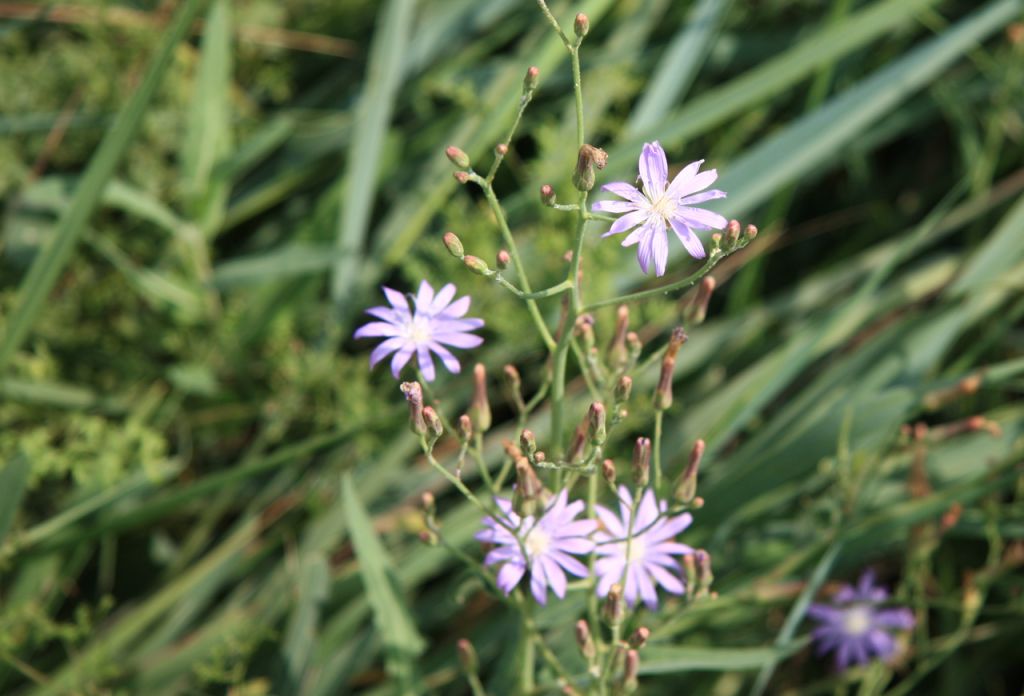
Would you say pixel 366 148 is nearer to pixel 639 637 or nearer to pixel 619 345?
pixel 619 345

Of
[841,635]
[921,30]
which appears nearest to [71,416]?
[841,635]

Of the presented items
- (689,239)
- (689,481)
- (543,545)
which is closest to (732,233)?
(689,239)

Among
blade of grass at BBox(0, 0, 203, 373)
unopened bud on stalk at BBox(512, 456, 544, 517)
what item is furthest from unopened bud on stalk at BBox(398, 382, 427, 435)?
blade of grass at BBox(0, 0, 203, 373)

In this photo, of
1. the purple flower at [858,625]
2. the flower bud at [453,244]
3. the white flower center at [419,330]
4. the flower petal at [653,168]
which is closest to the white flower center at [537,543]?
the white flower center at [419,330]

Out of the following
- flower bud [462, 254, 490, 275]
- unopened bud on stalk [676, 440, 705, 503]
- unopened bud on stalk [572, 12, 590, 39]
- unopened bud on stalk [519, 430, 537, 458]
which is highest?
unopened bud on stalk [572, 12, 590, 39]

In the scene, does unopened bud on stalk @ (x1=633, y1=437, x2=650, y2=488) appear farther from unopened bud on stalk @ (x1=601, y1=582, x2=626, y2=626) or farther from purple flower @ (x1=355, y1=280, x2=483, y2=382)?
purple flower @ (x1=355, y1=280, x2=483, y2=382)

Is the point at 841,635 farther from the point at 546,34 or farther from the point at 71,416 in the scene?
the point at 71,416

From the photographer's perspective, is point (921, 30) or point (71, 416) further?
point (921, 30)
